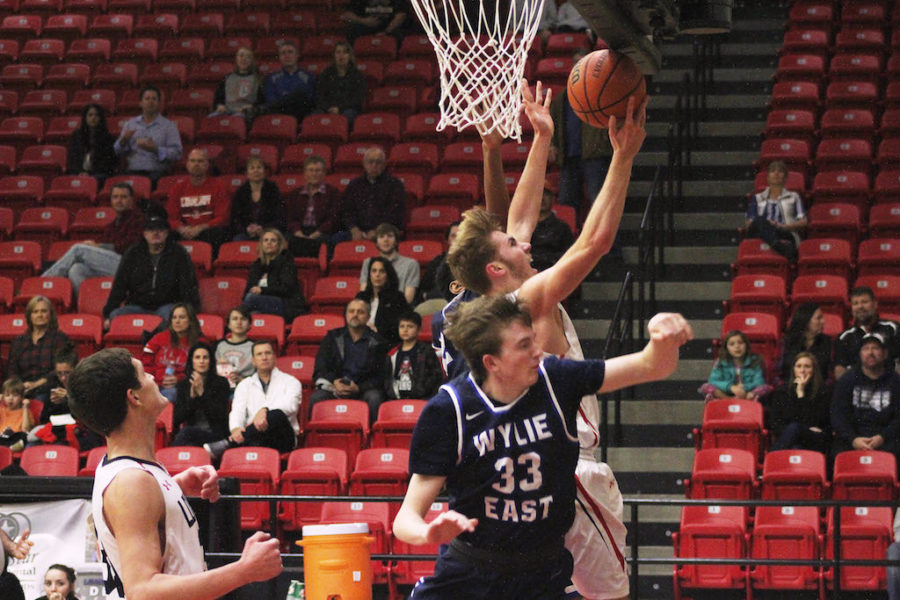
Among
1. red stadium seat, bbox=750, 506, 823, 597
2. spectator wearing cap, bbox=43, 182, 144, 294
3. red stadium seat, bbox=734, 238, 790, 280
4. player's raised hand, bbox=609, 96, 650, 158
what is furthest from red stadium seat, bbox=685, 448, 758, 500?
spectator wearing cap, bbox=43, 182, 144, 294

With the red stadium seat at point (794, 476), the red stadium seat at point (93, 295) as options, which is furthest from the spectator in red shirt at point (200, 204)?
the red stadium seat at point (794, 476)

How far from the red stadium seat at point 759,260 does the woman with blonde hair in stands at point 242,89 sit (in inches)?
218

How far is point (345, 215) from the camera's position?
11406 millimetres

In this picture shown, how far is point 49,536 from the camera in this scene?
7.00 m

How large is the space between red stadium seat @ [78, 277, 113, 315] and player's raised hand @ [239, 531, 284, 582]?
798 centimetres

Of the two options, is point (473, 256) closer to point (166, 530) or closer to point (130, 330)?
point (166, 530)

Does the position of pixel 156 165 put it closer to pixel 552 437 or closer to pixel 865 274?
pixel 865 274

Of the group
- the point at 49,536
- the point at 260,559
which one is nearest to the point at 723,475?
the point at 49,536

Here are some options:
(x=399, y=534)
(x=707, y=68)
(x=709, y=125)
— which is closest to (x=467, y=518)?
(x=399, y=534)

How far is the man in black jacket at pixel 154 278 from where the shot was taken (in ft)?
34.5

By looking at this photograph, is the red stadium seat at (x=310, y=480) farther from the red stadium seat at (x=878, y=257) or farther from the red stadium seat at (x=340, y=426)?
the red stadium seat at (x=878, y=257)

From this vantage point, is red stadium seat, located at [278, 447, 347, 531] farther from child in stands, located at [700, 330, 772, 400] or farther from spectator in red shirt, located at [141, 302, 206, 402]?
child in stands, located at [700, 330, 772, 400]

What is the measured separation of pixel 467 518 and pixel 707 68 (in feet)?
35.3

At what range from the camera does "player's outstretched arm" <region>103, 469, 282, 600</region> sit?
3309 millimetres
